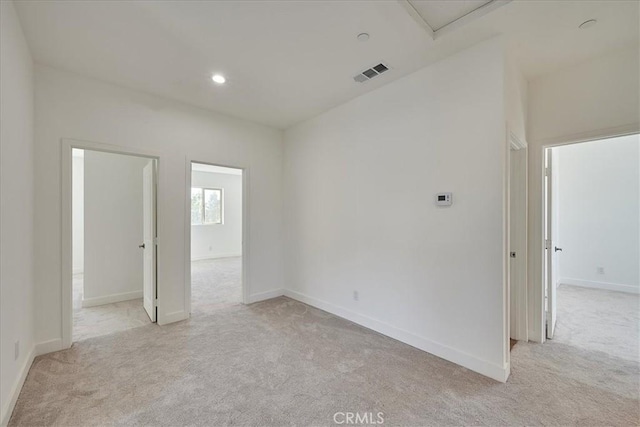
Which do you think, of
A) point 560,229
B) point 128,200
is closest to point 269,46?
point 128,200

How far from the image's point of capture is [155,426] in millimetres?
1674

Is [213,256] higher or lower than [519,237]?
lower

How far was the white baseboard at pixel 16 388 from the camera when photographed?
65.7 inches

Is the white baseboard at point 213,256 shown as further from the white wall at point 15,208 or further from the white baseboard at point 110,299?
the white wall at point 15,208

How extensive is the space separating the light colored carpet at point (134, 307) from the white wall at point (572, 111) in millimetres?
3868

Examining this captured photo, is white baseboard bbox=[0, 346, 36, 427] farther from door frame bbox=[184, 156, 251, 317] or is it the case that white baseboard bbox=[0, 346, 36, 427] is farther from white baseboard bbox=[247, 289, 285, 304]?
white baseboard bbox=[247, 289, 285, 304]

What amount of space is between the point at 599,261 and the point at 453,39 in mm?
5211

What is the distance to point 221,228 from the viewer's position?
8711mm

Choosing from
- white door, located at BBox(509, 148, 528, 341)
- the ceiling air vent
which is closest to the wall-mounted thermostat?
white door, located at BBox(509, 148, 528, 341)

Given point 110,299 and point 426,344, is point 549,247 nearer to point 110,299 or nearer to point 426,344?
point 426,344

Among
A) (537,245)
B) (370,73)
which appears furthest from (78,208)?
(537,245)

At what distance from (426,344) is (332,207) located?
194 centimetres

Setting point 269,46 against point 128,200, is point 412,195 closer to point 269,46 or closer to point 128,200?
point 269,46

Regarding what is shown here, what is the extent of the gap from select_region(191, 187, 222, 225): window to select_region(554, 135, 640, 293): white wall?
27.8 ft
